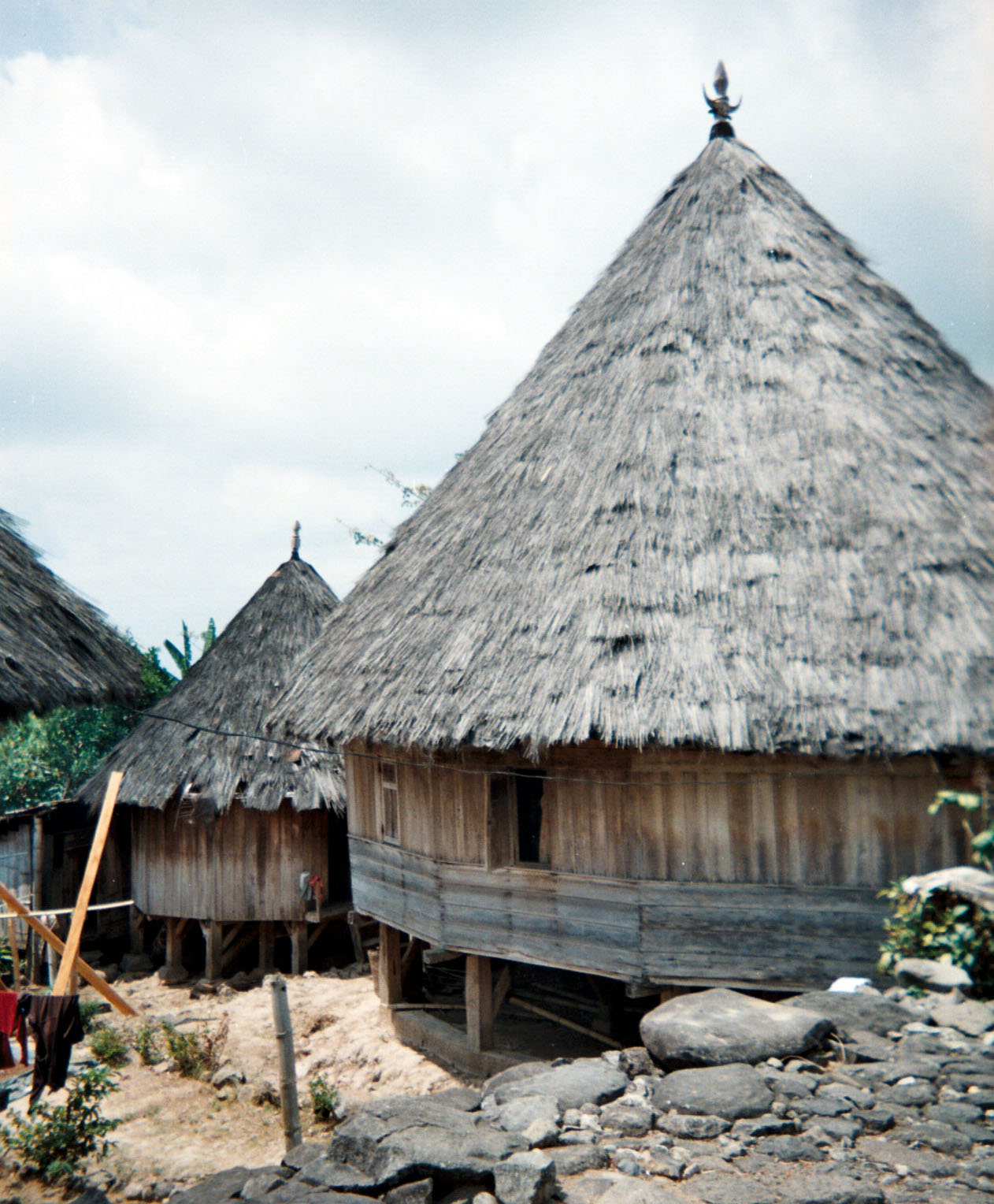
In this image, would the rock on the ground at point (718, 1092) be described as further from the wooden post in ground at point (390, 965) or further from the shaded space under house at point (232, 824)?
the shaded space under house at point (232, 824)

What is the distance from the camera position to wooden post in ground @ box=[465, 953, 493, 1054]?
31.6 ft

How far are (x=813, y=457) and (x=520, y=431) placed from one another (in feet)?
11.4

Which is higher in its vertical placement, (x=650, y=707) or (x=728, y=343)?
(x=728, y=343)

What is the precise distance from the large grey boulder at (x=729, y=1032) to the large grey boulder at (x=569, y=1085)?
30cm

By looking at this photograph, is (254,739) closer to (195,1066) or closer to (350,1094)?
(195,1066)

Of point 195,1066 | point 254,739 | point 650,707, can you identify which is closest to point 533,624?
point 650,707

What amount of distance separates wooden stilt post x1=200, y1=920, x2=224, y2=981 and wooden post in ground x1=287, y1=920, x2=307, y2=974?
1151mm

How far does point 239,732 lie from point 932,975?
39.9 ft

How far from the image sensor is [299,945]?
15328 millimetres

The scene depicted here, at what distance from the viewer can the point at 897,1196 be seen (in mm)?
3650

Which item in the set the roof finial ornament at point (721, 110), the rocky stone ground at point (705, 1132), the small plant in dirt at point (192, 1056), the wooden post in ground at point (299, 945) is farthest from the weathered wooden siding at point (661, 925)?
the roof finial ornament at point (721, 110)

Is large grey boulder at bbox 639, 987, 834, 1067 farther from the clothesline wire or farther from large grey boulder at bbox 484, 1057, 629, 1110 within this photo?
the clothesline wire

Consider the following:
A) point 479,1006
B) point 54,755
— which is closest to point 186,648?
point 54,755

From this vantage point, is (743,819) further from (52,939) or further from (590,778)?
(52,939)
